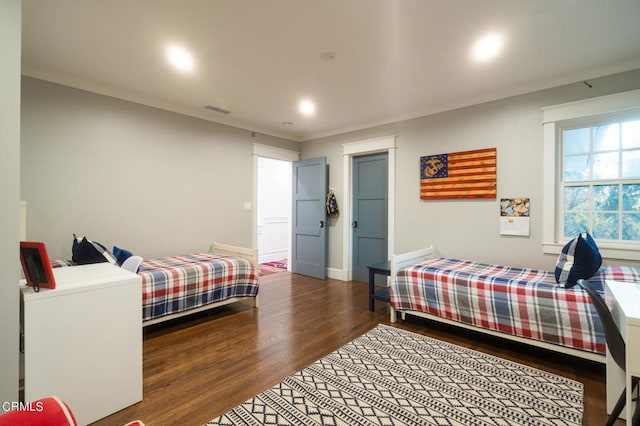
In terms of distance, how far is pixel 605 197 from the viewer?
298 cm

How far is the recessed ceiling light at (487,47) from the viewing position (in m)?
2.36

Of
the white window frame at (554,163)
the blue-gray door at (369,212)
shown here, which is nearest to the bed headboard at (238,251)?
the blue-gray door at (369,212)

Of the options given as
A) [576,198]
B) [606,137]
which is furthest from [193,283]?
[606,137]

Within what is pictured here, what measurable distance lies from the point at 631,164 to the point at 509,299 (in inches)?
74.9

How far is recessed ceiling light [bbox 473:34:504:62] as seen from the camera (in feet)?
7.75

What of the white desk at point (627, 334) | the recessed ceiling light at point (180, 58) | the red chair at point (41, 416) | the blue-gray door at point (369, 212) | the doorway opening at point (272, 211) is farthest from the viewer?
the doorway opening at point (272, 211)

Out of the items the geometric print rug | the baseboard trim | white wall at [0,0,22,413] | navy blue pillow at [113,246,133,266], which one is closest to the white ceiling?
white wall at [0,0,22,413]

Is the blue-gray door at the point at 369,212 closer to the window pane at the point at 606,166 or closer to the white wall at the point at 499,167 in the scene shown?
the white wall at the point at 499,167

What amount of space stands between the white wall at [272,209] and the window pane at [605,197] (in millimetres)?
5035

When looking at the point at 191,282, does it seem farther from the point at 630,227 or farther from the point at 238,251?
the point at 630,227

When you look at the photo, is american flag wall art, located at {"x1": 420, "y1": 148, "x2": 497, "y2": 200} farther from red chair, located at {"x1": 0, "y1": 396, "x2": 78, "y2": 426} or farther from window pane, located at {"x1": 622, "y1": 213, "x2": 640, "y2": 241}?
red chair, located at {"x1": 0, "y1": 396, "x2": 78, "y2": 426}

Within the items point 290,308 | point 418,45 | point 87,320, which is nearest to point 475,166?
point 418,45

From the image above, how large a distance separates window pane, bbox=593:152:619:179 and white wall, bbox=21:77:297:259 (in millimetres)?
4331

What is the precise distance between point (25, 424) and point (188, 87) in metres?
3.36
